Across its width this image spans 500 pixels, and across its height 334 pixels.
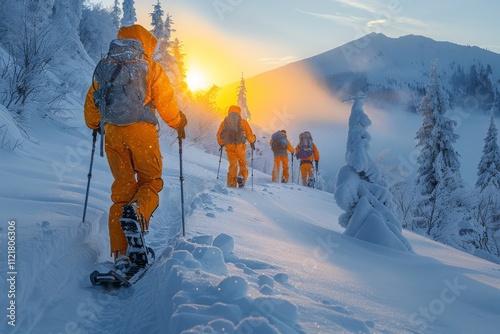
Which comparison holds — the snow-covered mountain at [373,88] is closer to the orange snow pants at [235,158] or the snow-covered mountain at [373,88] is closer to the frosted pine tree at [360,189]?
the orange snow pants at [235,158]

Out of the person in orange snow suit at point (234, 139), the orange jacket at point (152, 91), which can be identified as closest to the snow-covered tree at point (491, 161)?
the person in orange snow suit at point (234, 139)

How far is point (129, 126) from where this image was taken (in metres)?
3.52

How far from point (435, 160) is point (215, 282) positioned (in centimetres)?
2478

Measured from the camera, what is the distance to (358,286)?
315 cm

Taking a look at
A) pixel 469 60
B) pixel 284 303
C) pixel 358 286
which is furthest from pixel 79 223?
→ pixel 469 60

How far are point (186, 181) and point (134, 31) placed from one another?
17.7ft

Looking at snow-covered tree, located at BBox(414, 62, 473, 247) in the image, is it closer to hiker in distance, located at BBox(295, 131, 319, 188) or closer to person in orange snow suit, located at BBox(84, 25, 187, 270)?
hiker in distance, located at BBox(295, 131, 319, 188)

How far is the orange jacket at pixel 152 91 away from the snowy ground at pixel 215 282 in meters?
1.17

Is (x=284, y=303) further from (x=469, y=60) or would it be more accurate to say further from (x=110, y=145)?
(x=469, y=60)

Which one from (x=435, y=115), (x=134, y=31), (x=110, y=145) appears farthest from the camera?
(x=435, y=115)

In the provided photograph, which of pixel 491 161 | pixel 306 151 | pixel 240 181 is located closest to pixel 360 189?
pixel 240 181

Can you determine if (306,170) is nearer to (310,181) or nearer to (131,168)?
(310,181)

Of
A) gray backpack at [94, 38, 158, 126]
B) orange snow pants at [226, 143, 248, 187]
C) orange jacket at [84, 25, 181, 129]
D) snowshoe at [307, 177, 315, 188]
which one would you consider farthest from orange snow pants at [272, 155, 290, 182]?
gray backpack at [94, 38, 158, 126]

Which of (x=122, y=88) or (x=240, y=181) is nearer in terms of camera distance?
(x=122, y=88)
